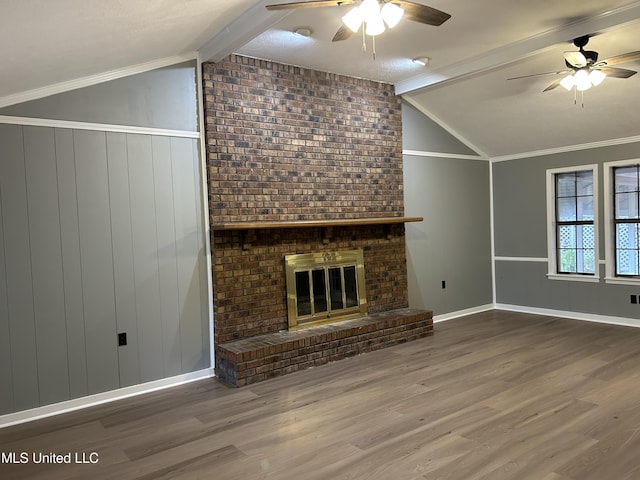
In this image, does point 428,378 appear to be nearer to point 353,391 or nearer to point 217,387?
point 353,391

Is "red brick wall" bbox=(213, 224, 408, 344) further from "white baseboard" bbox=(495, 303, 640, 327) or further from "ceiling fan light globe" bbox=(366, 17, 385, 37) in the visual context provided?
"white baseboard" bbox=(495, 303, 640, 327)

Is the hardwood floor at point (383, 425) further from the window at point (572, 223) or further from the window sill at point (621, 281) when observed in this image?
the window at point (572, 223)

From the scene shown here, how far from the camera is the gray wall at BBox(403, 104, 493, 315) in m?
6.14

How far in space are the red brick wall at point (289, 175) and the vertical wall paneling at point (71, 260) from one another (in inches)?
45.0

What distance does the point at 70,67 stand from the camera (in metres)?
3.38

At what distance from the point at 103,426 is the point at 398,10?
3.44 metres

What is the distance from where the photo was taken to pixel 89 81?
3809 mm

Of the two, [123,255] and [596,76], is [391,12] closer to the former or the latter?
[596,76]

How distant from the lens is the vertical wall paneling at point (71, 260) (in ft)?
12.2

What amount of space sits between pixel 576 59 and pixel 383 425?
3.35 meters

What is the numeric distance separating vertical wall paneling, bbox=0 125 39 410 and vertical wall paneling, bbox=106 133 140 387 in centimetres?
61

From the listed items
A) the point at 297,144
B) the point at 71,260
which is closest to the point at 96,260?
the point at 71,260

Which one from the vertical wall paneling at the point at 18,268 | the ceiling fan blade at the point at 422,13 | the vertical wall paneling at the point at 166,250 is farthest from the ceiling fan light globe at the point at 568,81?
the vertical wall paneling at the point at 18,268

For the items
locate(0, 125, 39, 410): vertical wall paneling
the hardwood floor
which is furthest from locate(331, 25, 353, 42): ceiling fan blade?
the hardwood floor
